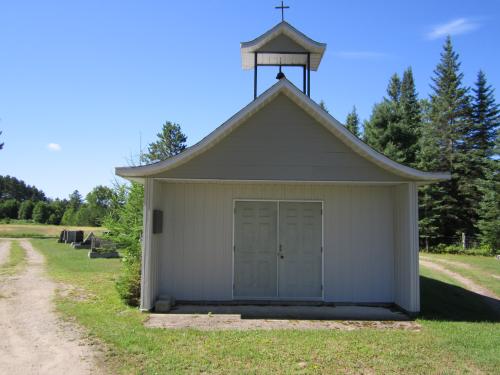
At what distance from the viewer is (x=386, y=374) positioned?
5.71 meters

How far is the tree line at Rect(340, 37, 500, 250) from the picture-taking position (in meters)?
27.9

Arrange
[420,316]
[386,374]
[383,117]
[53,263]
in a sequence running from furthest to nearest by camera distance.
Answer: [383,117]
[53,263]
[420,316]
[386,374]

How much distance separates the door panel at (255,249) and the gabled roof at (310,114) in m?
1.90

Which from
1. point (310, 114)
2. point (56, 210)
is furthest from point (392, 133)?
point (56, 210)

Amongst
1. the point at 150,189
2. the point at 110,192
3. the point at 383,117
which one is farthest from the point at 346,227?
the point at 383,117

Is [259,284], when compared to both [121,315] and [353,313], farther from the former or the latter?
[121,315]

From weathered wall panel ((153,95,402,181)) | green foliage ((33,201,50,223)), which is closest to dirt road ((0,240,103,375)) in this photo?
weathered wall panel ((153,95,402,181))

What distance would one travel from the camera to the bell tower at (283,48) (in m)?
10.5

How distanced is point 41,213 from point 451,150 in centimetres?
5989

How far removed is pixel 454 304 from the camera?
10.7 meters

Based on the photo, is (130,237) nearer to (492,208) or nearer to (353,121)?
(492,208)

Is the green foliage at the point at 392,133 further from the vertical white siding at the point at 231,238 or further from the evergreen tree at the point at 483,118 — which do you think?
the vertical white siding at the point at 231,238

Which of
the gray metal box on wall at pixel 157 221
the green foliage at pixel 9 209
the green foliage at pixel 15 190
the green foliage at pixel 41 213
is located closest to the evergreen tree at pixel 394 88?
the gray metal box on wall at pixel 157 221

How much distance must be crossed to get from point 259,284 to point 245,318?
1568mm
